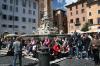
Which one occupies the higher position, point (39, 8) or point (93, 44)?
point (39, 8)

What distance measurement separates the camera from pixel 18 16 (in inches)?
2928

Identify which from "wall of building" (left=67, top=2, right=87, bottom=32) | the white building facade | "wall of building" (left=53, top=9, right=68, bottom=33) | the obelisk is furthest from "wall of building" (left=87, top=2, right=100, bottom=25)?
the obelisk

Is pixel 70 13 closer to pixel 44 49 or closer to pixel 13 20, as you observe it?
pixel 13 20

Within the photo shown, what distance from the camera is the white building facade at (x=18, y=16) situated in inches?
2751

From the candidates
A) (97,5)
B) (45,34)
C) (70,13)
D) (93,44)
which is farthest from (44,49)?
(70,13)

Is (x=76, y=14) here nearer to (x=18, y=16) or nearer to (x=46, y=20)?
(x=18, y=16)

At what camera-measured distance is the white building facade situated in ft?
229

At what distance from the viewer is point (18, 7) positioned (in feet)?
246

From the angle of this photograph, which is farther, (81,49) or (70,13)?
(70,13)

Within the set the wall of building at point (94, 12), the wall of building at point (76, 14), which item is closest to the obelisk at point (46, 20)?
the wall of building at point (94, 12)

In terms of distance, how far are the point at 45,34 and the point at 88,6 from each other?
38263mm

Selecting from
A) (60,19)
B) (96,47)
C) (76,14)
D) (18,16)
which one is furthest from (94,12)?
(96,47)

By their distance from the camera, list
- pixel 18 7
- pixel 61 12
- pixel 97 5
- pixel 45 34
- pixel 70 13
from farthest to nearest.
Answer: pixel 61 12, pixel 70 13, pixel 18 7, pixel 97 5, pixel 45 34

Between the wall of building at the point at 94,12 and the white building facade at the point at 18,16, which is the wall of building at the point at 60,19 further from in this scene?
the wall of building at the point at 94,12
